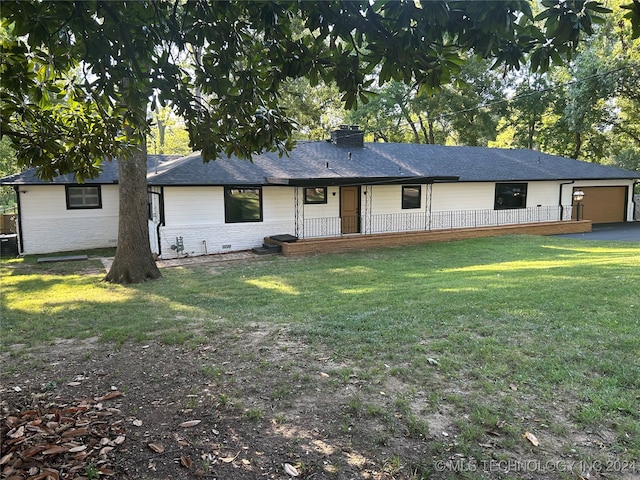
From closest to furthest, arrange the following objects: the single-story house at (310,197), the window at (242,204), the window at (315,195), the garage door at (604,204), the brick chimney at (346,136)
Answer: the single-story house at (310,197), the window at (242,204), the window at (315,195), the brick chimney at (346,136), the garage door at (604,204)

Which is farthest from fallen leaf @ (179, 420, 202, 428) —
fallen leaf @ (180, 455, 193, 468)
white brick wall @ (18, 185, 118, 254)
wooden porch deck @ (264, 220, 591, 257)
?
white brick wall @ (18, 185, 118, 254)

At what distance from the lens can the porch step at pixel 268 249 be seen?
49.2ft

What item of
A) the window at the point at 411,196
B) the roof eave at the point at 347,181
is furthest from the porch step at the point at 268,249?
the window at the point at 411,196

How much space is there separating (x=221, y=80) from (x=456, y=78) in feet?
7.31

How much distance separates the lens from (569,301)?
653 centimetres

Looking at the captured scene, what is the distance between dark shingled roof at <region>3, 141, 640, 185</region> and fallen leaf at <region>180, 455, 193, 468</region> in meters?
12.0

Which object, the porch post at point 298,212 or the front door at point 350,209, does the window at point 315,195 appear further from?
the front door at point 350,209

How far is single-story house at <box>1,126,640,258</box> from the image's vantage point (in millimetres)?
14891

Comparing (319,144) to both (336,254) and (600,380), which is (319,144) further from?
(600,380)

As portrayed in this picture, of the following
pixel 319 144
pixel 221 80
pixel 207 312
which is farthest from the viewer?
pixel 319 144

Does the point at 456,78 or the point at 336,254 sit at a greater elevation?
the point at 456,78

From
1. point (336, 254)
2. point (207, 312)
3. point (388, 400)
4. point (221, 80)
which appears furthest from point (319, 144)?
point (388, 400)

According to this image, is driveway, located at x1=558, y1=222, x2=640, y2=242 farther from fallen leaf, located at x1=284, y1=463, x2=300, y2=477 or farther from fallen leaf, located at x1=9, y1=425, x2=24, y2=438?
fallen leaf, located at x1=9, y1=425, x2=24, y2=438

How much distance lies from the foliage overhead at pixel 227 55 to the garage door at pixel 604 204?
22.7 m
